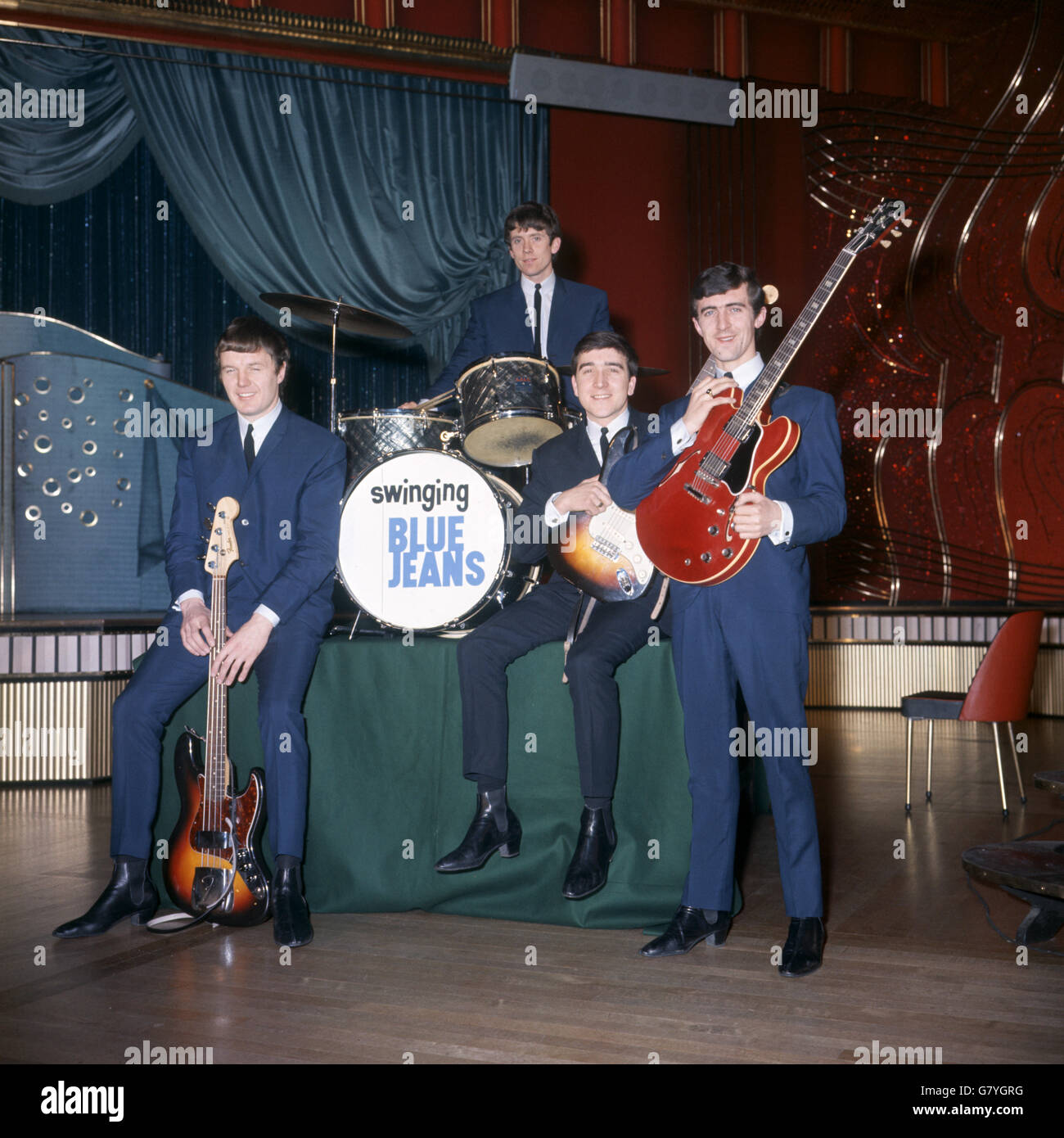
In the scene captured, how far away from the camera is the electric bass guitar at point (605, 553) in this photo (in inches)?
131

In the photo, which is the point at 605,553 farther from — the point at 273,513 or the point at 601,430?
the point at 273,513

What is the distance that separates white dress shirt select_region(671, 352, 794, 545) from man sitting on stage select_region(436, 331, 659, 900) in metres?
0.39

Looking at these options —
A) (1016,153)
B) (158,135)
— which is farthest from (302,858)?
(1016,153)

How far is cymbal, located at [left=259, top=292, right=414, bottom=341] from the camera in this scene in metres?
4.11

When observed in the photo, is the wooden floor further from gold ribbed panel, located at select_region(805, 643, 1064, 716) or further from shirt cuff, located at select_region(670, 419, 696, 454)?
gold ribbed panel, located at select_region(805, 643, 1064, 716)

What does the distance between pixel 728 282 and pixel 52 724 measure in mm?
4273

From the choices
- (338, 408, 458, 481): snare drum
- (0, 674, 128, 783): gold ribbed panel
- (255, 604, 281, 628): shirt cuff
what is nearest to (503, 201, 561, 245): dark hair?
(338, 408, 458, 481): snare drum

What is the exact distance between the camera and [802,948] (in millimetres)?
2902

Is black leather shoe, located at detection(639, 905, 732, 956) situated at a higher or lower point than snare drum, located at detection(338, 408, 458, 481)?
lower

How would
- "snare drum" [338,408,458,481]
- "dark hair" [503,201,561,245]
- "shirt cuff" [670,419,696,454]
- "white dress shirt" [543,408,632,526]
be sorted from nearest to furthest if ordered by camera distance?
"shirt cuff" [670,419,696,454] < "white dress shirt" [543,408,632,526] < "snare drum" [338,408,458,481] < "dark hair" [503,201,561,245]

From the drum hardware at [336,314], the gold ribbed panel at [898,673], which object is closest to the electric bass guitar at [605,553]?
the drum hardware at [336,314]

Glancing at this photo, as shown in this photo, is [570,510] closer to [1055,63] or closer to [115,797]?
[115,797]

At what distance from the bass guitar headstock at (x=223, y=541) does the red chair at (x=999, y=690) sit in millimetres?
3080
